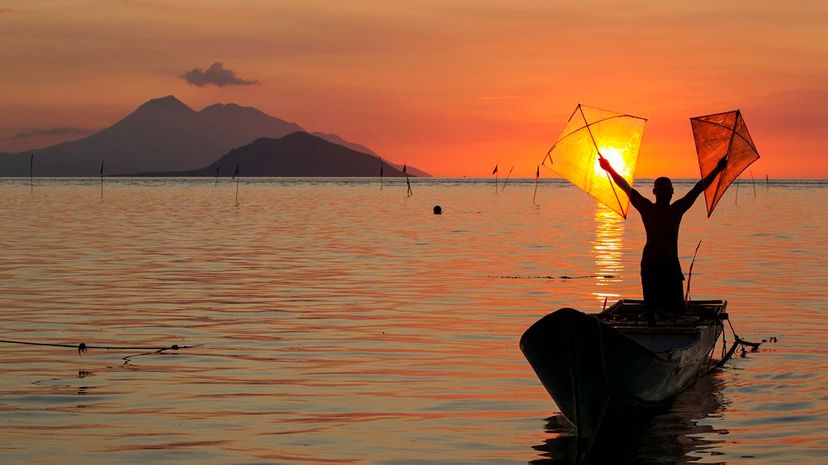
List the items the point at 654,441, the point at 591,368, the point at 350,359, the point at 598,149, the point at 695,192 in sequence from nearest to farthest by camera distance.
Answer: the point at 591,368
the point at 654,441
the point at 695,192
the point at 350,359
the point at 598,149

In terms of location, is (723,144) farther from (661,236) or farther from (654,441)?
(654,441)

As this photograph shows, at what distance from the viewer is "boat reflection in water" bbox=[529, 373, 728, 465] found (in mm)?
13539

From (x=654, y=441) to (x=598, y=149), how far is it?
8.66 meters

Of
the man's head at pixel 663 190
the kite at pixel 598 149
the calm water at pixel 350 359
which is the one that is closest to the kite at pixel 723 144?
the kite at pixel 598 149

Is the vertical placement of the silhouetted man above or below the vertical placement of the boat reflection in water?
above

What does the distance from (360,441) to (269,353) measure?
6381 millimetres

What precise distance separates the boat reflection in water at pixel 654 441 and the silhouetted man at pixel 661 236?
8.23 feet

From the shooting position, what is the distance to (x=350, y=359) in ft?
63.9

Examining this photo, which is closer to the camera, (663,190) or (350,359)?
(663,190)

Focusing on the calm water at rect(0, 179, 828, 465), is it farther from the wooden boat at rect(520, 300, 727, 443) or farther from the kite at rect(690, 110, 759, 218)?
the kite at rect(690, 110, 759, 218)

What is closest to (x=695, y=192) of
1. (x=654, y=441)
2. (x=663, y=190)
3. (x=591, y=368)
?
(x=663, y=190)

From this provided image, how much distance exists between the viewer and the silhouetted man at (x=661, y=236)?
1798 cm

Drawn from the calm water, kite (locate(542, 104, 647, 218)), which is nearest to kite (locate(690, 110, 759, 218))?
kite (locate(542, 104, 647, 218))

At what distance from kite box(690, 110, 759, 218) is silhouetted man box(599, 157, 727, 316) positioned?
3.54 m
